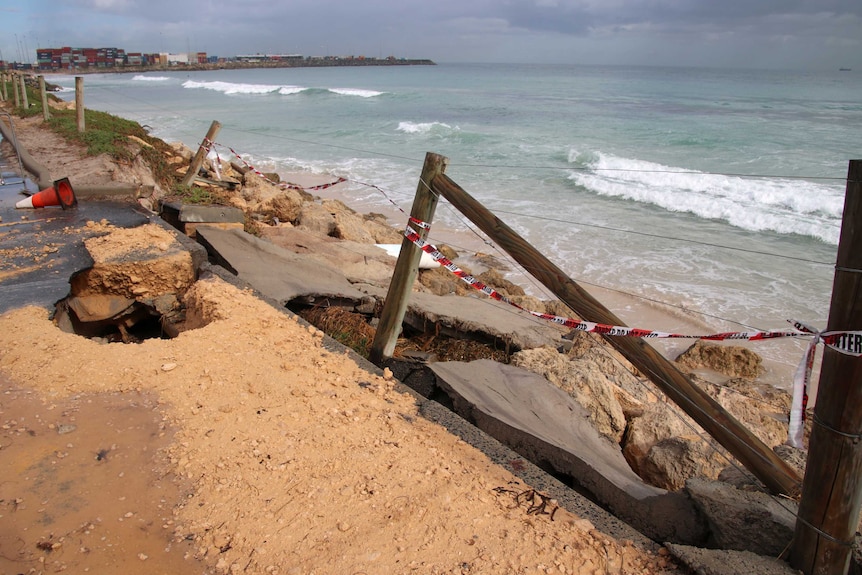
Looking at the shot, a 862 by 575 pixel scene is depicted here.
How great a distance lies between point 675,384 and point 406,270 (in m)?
2.06

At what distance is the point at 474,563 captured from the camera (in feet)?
8.50

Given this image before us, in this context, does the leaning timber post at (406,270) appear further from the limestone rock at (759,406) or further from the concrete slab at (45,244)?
the limestone rock at (759,406)

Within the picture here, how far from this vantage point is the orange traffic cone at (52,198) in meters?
7.17

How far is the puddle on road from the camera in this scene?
8.34ft

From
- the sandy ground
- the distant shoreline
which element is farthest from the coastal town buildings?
the sandy ground

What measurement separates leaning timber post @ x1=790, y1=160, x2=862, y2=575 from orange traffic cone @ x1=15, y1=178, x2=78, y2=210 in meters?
7.97

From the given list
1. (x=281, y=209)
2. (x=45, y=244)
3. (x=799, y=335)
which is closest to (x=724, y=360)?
(x=799, y=335)

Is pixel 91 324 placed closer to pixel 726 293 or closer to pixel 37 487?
pixel 37 487

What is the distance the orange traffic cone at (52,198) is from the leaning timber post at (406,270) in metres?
5.19

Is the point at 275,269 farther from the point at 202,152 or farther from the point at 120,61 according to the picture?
the point at 120,61

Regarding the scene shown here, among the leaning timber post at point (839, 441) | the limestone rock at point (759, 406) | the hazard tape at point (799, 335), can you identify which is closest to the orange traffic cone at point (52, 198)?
the hazard tape at point (799, 335)

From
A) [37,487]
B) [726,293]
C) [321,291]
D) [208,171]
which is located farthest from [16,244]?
[726,293]

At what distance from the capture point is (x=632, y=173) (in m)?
18.0

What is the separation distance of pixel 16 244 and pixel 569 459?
19.4ft
